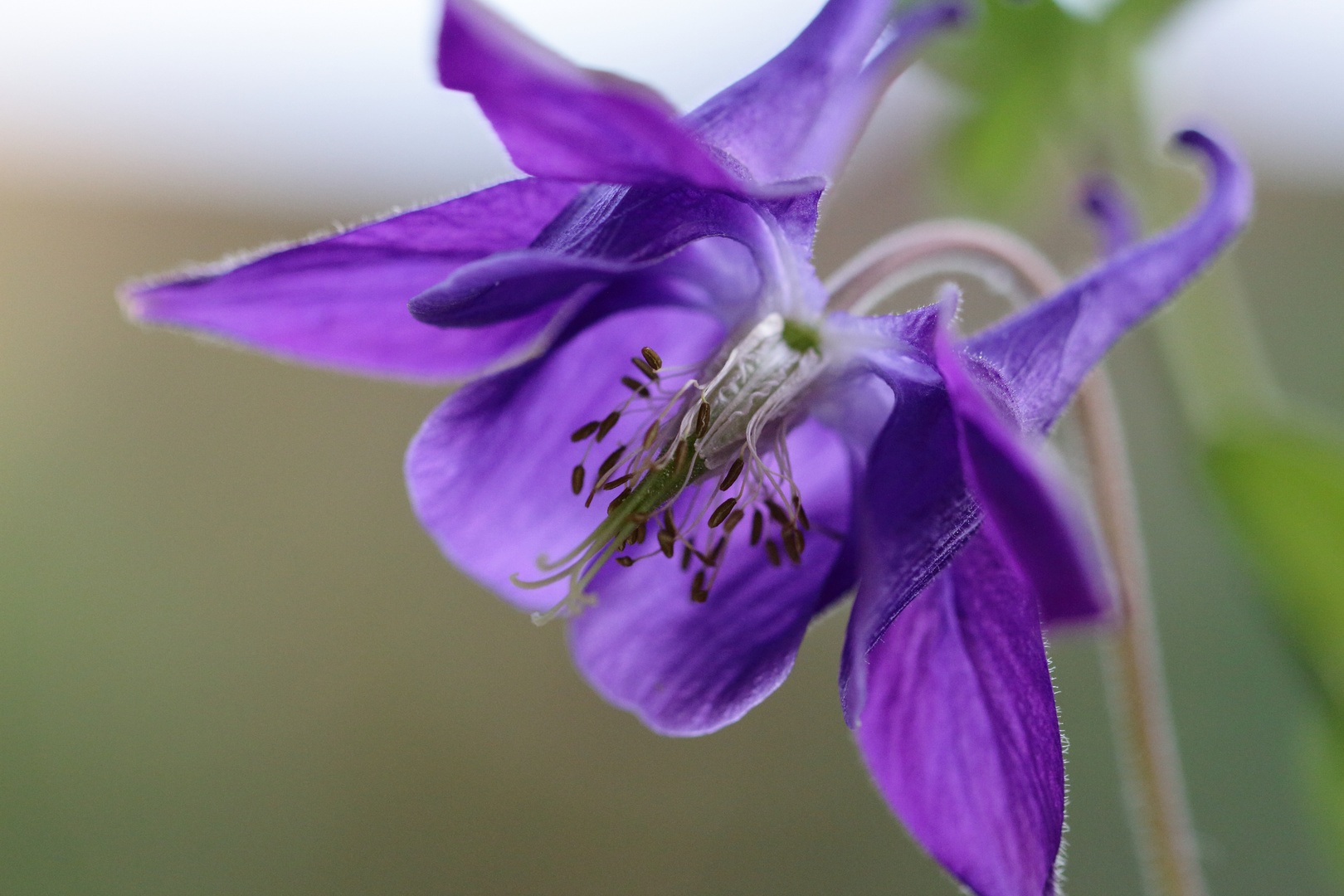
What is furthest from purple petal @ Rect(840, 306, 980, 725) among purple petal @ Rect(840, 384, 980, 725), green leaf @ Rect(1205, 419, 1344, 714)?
green leaf @ Rect(1205, 419, 1344, 714)

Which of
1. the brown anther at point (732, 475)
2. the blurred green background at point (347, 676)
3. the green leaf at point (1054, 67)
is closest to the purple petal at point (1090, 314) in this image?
the brown anther at point (732, 475)

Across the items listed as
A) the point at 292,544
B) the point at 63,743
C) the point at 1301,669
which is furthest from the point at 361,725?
the point at 1301,669

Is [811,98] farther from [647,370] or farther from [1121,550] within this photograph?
[1121,550]

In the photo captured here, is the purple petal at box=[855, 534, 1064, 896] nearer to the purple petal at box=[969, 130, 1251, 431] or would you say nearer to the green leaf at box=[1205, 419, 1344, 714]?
the purple petal at box=[969, 130, 1251, 431]

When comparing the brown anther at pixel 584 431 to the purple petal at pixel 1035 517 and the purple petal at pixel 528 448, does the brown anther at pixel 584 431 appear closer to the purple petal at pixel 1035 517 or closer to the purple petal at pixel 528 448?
the purple petal at pixel 528 448

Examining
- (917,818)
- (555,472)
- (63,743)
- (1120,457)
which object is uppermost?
(63,743)

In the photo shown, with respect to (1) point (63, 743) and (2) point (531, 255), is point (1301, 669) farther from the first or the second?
(1) point (63, 743)
